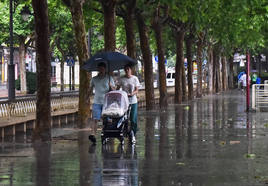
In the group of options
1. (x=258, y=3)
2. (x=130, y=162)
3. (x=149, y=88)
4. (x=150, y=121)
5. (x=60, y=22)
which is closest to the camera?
(x=130, y=162)

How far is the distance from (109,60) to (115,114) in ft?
5.02

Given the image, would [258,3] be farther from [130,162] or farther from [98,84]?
[130,162]

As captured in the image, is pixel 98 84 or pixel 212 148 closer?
pixel 212 148

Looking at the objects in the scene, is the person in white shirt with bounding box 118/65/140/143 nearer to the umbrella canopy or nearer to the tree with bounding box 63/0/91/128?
the umbrella canopy

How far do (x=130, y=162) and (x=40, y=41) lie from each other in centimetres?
556

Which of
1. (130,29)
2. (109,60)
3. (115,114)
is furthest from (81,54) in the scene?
(130,29)

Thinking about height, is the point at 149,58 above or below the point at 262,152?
above

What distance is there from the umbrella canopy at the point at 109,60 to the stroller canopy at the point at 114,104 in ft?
3.84

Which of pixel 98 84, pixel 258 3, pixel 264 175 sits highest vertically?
pixel 258 3

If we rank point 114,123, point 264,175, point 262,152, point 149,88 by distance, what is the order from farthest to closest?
point 149,88, point 114,123, point 262,152, point 264,175

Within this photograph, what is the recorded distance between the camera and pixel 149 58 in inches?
1403

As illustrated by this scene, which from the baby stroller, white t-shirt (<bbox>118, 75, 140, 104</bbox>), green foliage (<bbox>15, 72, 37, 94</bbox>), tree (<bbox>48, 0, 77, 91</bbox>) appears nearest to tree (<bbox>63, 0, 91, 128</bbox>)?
white t-shirt (<bbox>118, 75, 140, 104</bbox>)

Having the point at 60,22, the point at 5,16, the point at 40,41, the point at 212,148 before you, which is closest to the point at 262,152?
the point at 212,148

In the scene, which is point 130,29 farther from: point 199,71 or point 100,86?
point 199,71
